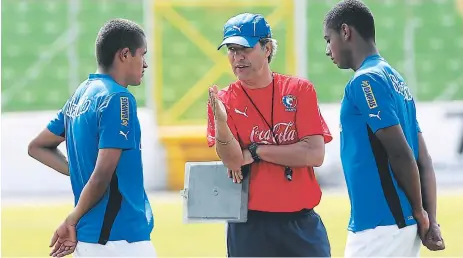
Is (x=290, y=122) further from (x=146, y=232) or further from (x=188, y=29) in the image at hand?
(x=188, y=29)

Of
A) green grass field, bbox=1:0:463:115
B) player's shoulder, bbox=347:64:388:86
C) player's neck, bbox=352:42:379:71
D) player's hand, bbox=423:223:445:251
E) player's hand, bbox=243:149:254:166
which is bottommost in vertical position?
player's hand, bbox=423:223:445:251

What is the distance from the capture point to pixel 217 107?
4.69 m

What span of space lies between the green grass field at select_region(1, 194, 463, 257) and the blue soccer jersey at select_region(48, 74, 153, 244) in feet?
13.7

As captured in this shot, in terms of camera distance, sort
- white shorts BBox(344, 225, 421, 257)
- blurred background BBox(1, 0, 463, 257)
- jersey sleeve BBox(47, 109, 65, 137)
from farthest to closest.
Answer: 1. blurred background BBox(1, 0, 463, 257)
2. jersey sleeve BBox(47, 109, 65, 137)
3. white shorts BBox(344, 225, 421, 257)

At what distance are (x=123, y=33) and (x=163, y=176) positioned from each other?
10.6m

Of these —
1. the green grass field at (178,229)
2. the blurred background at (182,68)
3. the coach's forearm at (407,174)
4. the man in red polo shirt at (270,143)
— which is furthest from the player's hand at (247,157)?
the blurred background at (182,68)

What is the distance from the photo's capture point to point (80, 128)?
4723 millimetres

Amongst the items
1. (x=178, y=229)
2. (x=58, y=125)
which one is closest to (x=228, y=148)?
(x=58, y=125)

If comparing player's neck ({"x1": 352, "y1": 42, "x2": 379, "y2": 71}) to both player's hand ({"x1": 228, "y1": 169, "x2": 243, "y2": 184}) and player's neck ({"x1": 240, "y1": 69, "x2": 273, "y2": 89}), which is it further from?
player's hand ({"x1": 228, "y1": 169, "x2": 243, "y2": 184})

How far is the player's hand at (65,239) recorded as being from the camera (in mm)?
4711

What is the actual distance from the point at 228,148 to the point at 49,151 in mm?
1025

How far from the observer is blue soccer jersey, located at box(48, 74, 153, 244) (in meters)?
4.66

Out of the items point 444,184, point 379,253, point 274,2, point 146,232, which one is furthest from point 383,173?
point 274,2

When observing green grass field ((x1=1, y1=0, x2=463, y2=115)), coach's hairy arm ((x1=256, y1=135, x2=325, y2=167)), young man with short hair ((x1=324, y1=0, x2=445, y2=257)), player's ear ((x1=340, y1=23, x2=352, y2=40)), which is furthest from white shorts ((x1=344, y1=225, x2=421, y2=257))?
green grass field ((x1=1, y1=0, x2=463, y2=115))
